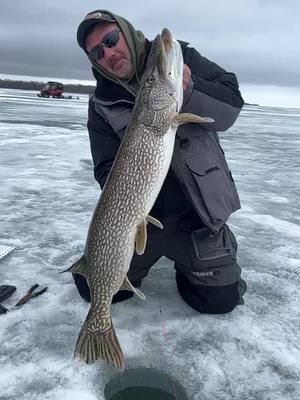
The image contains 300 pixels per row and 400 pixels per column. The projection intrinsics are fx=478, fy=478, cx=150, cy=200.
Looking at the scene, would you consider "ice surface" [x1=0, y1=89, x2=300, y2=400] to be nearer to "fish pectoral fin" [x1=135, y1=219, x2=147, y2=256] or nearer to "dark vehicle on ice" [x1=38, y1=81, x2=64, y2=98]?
"fish pectoral fin" [x1=135, y1=219, x2=147, y2=256]

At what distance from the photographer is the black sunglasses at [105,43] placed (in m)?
2.98

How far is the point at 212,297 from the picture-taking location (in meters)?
3.03

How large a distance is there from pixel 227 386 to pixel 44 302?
1.30 m

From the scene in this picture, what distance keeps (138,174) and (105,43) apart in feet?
2.99

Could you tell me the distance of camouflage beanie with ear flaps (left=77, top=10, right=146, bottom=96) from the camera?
9.93 feet

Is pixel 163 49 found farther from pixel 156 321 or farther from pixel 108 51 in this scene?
pixel 156 321

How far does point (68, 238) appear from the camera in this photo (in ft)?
13.5

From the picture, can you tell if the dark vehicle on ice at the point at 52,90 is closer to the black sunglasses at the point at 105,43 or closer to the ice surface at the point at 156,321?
the ice surface at the point at 156,321

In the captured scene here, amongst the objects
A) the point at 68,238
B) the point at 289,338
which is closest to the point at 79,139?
the point at 68,238

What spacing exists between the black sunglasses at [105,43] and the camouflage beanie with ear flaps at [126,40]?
0.05m

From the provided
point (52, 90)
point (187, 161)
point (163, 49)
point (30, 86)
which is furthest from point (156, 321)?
point (30, 86)

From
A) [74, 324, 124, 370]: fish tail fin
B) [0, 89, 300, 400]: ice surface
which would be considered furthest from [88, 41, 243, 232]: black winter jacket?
[74, 324, 124, 370]: fish tail fin

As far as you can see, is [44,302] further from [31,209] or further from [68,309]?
[31,209]

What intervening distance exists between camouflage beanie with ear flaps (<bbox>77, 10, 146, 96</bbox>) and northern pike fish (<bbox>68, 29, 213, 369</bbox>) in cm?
36
